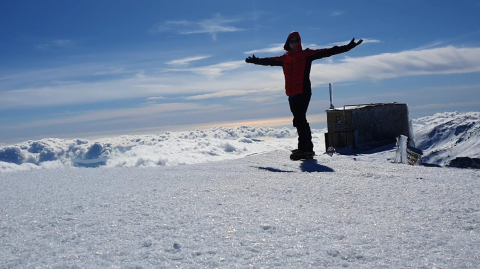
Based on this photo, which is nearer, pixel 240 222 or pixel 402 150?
pixel 240 222

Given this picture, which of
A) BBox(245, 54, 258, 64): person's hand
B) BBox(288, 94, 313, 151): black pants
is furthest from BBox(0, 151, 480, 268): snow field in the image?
BBox(245, 54, 258, 64): person's hand

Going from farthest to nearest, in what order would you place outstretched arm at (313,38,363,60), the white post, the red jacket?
the white post → the red jacket → outstretched arm at (313,38,363,60)

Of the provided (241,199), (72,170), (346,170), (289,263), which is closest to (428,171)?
(346,170)

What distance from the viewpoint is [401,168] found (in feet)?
21.9

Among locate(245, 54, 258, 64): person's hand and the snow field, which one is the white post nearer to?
the snow field

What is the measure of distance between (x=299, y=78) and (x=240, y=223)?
5.23 meters

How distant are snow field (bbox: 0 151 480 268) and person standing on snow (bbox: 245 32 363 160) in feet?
9.64

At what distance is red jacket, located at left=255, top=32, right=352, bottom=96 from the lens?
7.82 meters

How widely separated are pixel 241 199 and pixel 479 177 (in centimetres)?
383

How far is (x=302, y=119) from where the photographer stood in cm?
818

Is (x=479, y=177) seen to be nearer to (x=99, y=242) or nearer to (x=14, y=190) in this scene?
(x=99, y=242)

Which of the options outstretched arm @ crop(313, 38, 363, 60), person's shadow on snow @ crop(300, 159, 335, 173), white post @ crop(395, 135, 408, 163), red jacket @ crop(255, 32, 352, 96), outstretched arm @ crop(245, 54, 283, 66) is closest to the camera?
person's shadow on snow @ crop(300, 159, 335, 173)

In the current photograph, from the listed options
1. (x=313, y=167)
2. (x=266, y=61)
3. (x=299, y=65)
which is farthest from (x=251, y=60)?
(x=313, y=167)

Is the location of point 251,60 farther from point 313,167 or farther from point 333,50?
point 313,167
